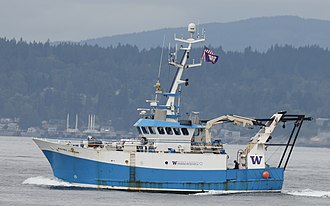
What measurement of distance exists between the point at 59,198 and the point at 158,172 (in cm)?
560

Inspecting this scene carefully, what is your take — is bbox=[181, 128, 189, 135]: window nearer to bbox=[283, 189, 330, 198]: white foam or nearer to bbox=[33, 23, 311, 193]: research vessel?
bbox=[33, 23, 311, 193]: research vessel

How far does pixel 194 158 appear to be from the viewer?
62.7 metres

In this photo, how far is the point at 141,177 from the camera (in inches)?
2451

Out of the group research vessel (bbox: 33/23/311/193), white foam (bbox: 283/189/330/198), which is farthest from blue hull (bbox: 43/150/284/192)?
white foam (bbox: 283/189/330/198)

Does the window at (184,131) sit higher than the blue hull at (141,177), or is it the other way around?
the window at (184,131)

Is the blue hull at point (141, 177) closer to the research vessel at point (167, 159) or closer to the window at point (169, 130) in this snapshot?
the research vessel at point (167, 159)

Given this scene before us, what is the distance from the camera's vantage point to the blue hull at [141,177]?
62.2 m

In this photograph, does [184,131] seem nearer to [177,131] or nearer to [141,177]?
[177,131]

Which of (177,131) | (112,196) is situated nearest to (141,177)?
(112,196)

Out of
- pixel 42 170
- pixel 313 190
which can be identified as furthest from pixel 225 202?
pixel 42 170

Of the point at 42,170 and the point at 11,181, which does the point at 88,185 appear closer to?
the point at 11,181

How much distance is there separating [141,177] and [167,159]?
5.49 feet

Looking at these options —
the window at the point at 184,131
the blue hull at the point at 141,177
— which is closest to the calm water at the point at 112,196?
the blue hull at the point at 141,177

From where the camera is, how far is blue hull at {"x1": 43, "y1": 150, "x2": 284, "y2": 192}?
204 ft
